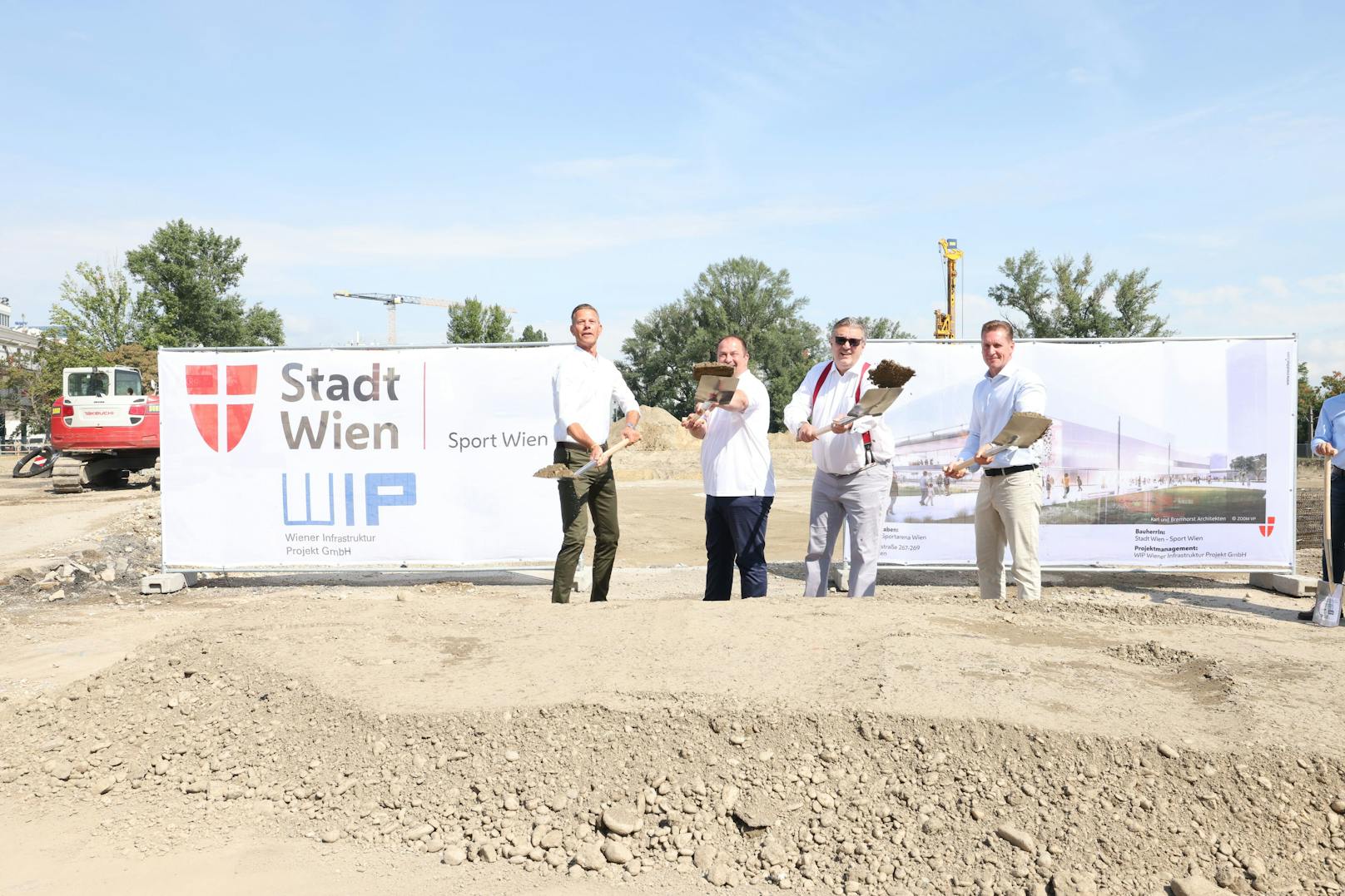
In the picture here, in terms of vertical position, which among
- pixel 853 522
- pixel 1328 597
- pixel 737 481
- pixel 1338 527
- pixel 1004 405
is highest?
pixel 1004 405

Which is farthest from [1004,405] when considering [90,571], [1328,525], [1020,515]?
[90,571]

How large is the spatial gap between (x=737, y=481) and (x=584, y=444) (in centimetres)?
106

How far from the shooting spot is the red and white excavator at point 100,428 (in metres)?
18.7

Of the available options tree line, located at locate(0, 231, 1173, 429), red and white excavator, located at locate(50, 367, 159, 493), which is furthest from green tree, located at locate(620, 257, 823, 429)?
red and white excavator, located at locate(50, 367, 159, 493)

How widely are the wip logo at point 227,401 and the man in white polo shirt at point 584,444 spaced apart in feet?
11.2

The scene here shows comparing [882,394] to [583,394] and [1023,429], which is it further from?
[583,394]

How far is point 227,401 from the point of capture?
776cm

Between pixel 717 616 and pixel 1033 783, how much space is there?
1.72 m

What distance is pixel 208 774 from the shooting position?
3.54 metres

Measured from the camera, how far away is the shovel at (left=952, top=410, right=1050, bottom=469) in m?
5.21

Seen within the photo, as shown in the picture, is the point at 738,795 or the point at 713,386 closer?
the point at 738,795

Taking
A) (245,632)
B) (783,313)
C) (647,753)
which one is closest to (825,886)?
(647,753)

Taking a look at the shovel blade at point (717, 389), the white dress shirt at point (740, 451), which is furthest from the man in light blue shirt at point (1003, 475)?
the shovel blade at point (717, 389)

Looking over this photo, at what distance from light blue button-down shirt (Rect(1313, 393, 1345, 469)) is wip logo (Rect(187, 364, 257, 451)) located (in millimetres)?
8212
